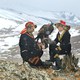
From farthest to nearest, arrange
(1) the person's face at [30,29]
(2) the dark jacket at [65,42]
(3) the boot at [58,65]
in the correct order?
(2) the dark jacket at [65,42] < (3) the boot at [58,65] < (1) the person's face at [30,29]

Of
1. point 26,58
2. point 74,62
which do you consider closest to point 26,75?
point 26,58

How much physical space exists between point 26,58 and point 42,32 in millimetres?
1497

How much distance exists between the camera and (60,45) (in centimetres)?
1402

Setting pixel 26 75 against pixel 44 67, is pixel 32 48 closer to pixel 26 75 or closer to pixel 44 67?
pixel 44 67

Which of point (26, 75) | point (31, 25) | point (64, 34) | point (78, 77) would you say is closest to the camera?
point (26, 75)

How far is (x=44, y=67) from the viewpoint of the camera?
13555 millimetres

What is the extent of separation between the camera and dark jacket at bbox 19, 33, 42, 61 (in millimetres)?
13094

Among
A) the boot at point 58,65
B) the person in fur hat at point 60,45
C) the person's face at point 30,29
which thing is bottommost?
the boot at point 58,65

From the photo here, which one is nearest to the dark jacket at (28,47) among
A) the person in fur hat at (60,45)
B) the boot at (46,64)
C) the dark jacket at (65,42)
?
the boot at (46,64)

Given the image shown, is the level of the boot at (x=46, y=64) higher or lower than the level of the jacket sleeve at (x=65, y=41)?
lower

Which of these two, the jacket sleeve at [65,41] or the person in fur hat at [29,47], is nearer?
the person in fur hat at [29,47]

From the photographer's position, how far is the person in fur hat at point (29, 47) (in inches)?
516

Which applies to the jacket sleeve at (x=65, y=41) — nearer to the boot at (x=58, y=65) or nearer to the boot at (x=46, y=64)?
the boot at (x=58, y=65)

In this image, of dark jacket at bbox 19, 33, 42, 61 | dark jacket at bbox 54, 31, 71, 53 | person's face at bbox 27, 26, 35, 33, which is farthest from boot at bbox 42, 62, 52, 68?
person's face at bbox 27, 26, 35, 33
